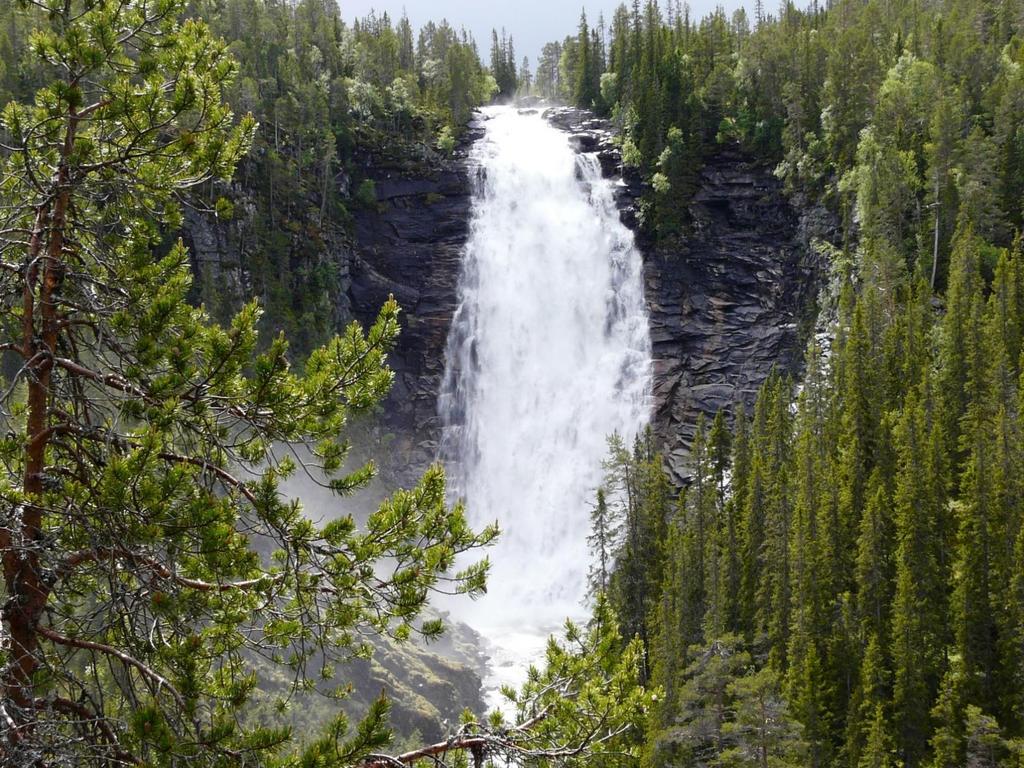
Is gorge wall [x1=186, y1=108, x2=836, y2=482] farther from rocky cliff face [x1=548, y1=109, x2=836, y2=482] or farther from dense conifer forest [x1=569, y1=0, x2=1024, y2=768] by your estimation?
dense conifer forest [x1=569, y1=0, x2=1024, y2=768]

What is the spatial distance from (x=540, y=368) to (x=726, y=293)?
13942 mm

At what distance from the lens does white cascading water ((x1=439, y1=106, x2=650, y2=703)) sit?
55531 millimetres

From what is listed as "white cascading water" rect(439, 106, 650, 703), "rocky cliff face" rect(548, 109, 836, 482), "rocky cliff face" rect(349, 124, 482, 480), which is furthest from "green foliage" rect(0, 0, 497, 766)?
"rocky cliff face" rect(349, 124, 482, 480)

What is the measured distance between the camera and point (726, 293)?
62.0 metres

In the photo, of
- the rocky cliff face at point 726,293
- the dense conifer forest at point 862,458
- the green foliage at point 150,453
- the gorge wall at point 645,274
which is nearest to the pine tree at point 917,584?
the dense conifer forest at point 862,458

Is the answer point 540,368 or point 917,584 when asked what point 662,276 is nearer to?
point 540,368

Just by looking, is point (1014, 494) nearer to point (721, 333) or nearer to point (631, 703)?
point (721, 333)

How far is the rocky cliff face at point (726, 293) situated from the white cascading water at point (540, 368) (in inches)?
69.6

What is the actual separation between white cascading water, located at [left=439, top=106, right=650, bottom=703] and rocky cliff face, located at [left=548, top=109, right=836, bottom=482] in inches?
69.6

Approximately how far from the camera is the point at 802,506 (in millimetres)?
38656

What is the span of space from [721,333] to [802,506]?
23343 mm

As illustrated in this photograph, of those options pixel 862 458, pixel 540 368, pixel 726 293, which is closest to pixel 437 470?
pixel 862 458

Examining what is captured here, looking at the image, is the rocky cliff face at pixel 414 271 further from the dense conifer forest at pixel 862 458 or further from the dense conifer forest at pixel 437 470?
the dense conifer forest at pixel 862 458

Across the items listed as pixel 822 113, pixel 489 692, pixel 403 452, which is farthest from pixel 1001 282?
pixel 403 452
